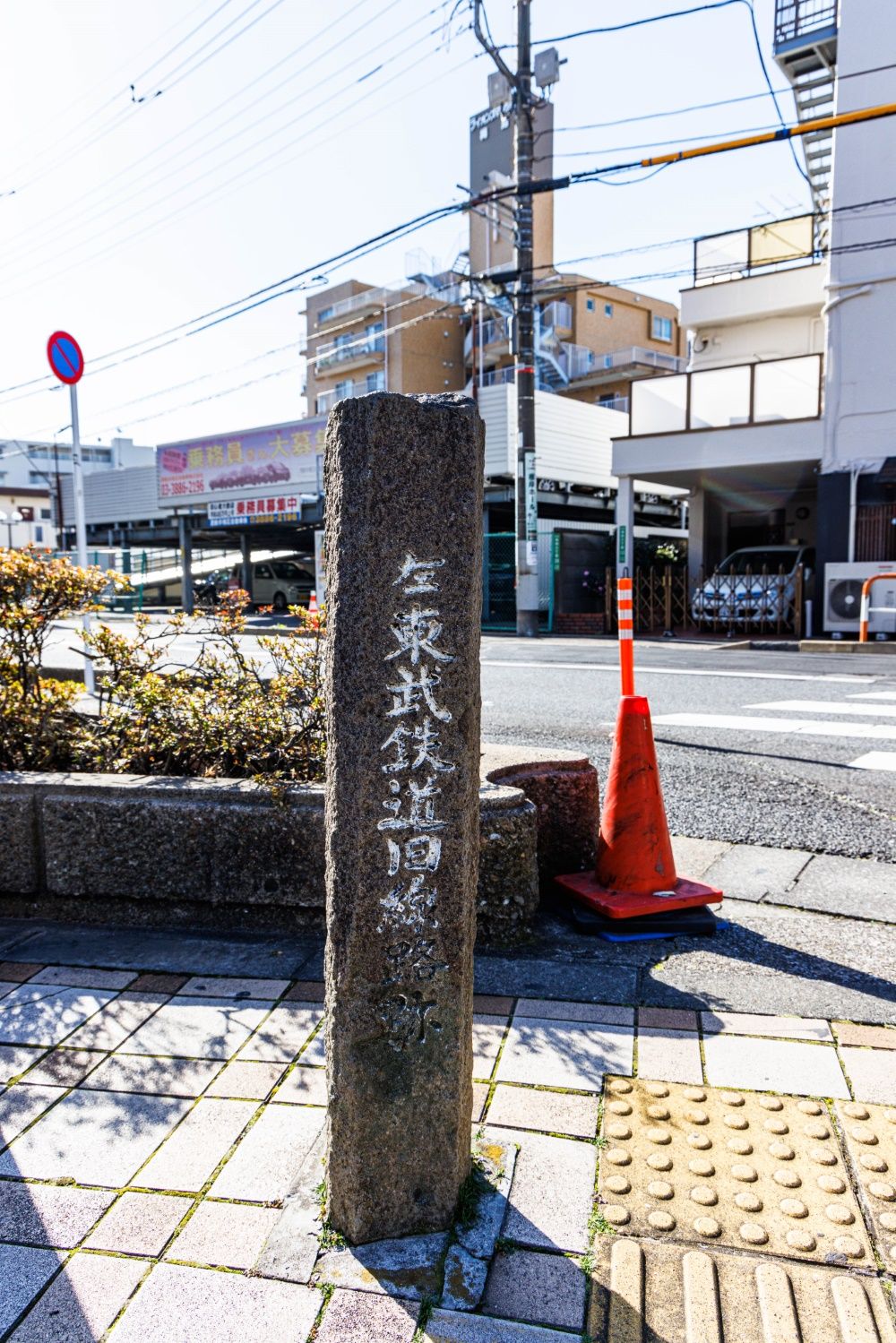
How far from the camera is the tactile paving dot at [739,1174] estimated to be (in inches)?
79.1

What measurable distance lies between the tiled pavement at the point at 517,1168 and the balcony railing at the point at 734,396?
689 inches

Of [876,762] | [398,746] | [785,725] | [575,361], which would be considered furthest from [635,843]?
[575,361]

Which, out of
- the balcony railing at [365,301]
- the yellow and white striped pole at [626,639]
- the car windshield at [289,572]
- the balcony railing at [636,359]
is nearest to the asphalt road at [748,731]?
the yellow and white striped pole at [626,639]

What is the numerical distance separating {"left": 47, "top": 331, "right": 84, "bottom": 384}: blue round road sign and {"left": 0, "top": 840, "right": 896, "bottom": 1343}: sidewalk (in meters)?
5.12

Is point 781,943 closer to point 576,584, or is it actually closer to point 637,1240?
point 637,1240

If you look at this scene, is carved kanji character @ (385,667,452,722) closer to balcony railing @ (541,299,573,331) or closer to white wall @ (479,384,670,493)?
white wall @ (479,384,670,493)

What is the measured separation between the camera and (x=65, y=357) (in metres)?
7.30

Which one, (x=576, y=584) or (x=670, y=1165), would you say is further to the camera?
(x=576, y=584)

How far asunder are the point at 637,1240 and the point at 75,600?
354 centimetres

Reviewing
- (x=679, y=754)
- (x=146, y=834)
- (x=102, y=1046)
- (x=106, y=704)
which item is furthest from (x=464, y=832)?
(x=679, y=754)

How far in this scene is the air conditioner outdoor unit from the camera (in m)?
15.9

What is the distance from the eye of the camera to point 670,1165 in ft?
7.31

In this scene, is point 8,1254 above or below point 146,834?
below

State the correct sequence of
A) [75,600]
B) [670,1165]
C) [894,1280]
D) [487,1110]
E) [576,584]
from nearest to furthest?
[894,1280] → [670,1165] → [487,1110] → [75,600] → [576,584]
